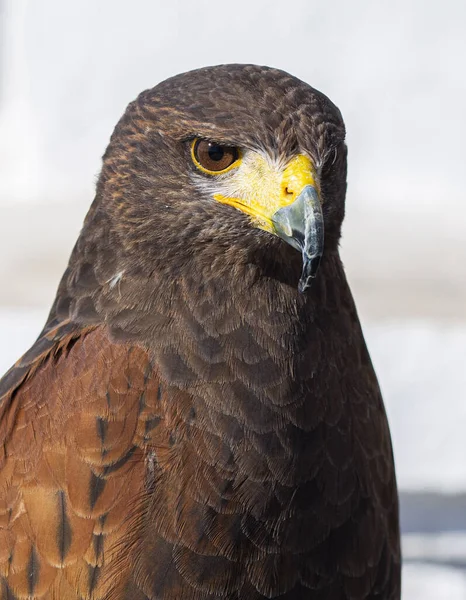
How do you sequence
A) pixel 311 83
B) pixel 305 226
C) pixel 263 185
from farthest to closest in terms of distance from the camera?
pixel 311 83 < pixel 263 185 < pixel 305 226

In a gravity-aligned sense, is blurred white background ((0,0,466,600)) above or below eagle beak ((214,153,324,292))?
above

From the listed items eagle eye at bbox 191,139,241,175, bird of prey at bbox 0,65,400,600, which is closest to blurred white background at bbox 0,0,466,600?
bird of prey at bbox 0,65,400,600

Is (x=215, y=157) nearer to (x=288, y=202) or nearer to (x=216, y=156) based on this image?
(x=216, y=156)

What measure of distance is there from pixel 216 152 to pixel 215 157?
13 mm

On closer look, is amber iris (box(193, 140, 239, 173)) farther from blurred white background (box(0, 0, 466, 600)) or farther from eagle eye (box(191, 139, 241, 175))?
blurred white background (box(0, 0, 466, 600))

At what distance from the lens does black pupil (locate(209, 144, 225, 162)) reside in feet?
9.15

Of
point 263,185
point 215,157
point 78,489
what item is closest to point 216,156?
point 215,157

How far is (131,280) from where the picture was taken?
2.90 metres

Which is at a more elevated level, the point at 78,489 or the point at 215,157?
the point at 215,157

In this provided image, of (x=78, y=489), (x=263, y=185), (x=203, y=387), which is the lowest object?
(x=78, y=489)

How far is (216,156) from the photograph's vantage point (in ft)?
9.18

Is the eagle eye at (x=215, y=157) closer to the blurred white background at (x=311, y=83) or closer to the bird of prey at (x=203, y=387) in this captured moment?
the bird of prey at (x=203, y=387)

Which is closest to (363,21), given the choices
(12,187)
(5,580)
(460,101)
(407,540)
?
(460,101)

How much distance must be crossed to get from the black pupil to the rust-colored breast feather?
0.56 m
